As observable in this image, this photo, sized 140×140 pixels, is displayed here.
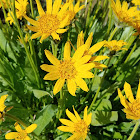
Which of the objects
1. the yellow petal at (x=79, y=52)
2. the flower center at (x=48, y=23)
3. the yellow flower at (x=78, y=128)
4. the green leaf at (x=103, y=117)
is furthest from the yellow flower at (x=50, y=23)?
the green leaf at (x=103, y=117)

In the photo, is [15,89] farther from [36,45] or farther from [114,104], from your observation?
[114,104]

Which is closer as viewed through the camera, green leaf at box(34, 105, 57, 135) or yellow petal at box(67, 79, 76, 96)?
yellow petal at box(67, 79, 76, 96)

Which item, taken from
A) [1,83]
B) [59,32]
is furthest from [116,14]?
[1,83]

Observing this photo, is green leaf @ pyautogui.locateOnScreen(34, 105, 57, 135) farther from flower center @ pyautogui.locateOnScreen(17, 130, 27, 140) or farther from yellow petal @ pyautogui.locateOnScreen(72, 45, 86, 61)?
yellow petal @ pyautogui.locateOnScreen(72, 45, 86, 61)

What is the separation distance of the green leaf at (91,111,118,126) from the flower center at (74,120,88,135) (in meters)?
0.30

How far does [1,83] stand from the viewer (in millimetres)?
1209

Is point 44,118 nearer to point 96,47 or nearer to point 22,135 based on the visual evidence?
point 22,135

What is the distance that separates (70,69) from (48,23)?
254 millimetres

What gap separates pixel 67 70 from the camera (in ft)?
2.57

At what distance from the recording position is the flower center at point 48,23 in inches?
31.3

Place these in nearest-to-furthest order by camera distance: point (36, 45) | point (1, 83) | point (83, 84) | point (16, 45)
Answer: point (83, 84) → point (1, 83) → point (16, 45) → point (36, 45)

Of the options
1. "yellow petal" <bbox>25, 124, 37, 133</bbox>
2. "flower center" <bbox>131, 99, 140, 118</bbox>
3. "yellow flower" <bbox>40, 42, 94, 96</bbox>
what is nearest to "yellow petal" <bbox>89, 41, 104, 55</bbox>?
"yellow flower" <bbox>40, 42, 94, 96</bbox>

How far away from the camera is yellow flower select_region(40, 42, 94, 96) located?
0.72 meters

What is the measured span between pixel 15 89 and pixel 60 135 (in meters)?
0.45
